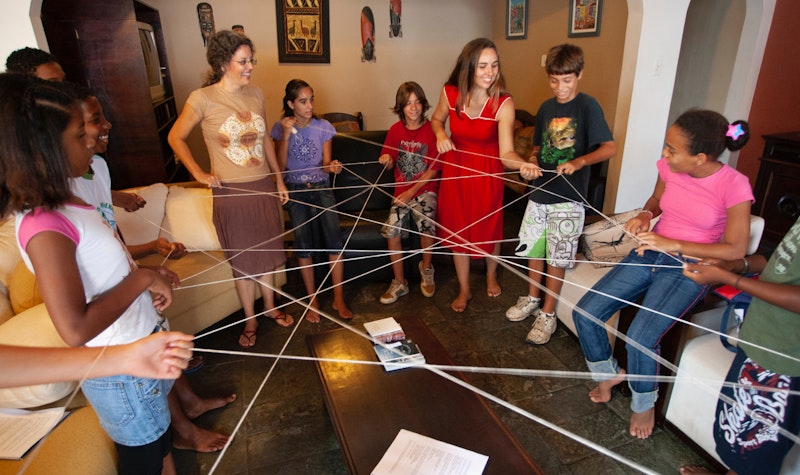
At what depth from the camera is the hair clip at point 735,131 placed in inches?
54.4

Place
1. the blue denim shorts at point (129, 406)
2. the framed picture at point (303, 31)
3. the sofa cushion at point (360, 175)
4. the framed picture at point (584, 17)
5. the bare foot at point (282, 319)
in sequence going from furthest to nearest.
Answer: the framed picture at point (303, 31)
the framed picture at point (584, 17)
the sofa cushion at point (360, 175)
the bare foot at point (282, 319)
the blue denim shorts at point (129, 406)

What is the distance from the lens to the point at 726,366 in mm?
1496

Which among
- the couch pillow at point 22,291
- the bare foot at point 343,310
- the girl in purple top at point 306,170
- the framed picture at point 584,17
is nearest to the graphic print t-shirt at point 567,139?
the girl in purple top at point 306,170

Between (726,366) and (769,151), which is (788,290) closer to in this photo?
(726,366)

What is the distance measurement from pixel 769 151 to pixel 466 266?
2.13m

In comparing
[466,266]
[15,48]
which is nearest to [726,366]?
[466,266]

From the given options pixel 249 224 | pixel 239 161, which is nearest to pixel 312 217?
pixel 249 224

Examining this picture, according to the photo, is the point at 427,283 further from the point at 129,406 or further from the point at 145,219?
the point at 129,406

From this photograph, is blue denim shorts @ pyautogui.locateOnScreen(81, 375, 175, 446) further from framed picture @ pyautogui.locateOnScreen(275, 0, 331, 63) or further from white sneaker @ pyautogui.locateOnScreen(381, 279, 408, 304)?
framed picture @ pyautogui.locateOnScreen(275, 0, 331, 63)

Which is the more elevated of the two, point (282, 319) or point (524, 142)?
point (524, 142)

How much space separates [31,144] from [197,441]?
126 centimetres

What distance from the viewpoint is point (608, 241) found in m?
2.15

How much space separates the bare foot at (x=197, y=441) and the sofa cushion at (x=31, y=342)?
16.2 inches

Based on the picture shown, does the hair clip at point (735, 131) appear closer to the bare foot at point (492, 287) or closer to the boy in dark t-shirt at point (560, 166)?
the boy in dark t-shirt at point (560, 166)
